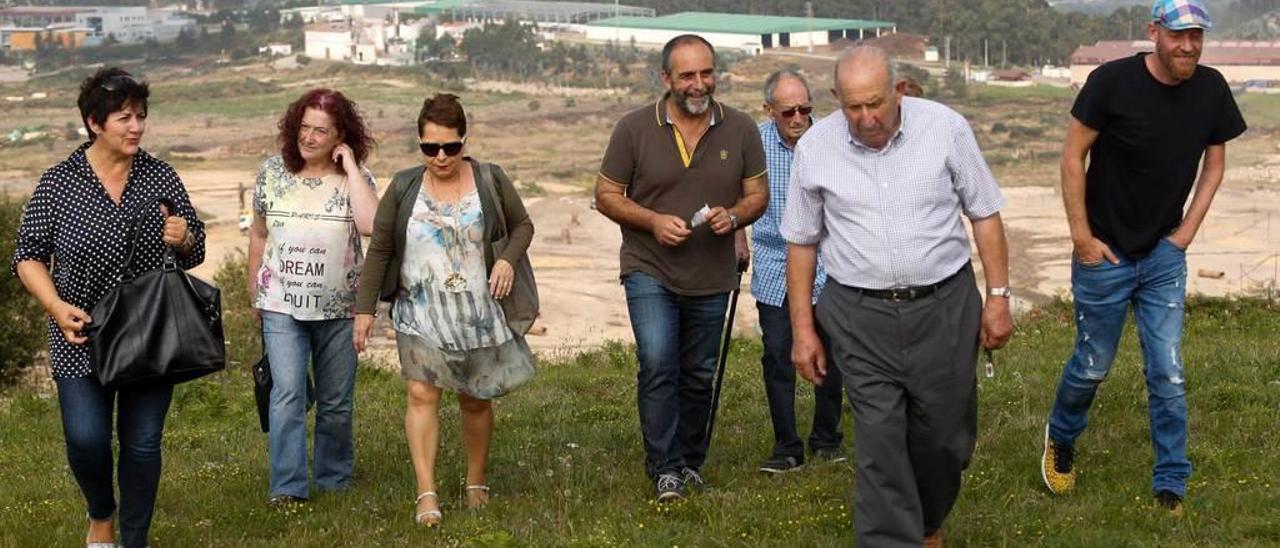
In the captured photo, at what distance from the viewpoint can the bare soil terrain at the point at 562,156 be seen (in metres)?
67.1

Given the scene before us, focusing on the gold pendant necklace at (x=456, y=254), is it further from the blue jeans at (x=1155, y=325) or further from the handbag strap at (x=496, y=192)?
the blue jeans at (x=1155, y=325)

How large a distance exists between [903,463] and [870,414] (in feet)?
0.71

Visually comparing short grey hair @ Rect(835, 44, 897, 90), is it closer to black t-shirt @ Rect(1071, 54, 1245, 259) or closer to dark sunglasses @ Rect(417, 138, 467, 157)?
black t-shirt @ Rect(1071, 54, 1245, 259)

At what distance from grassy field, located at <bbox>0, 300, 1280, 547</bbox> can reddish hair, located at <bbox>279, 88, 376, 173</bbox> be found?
1.63 metres

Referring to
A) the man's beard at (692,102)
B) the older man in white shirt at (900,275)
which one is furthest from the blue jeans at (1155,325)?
the man's beard at (692,102)

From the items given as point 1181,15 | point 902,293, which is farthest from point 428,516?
point 1181,15

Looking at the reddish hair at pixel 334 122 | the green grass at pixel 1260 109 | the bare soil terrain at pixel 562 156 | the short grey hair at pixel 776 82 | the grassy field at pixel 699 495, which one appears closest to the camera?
the grassy field at pixel 699 495

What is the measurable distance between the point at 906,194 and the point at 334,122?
10.5ft

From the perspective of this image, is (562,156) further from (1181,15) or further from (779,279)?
(1181,15)

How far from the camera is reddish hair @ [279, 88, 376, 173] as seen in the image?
26.7 ft

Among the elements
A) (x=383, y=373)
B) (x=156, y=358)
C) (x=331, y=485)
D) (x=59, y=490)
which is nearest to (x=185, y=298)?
(x=156, y=358)

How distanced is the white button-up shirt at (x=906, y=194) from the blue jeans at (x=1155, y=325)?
124 cm

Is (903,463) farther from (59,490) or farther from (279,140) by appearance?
(59,490)

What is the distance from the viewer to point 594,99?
566ft
